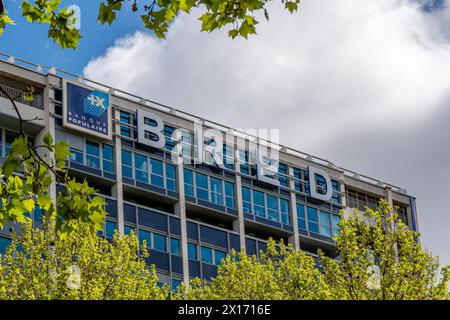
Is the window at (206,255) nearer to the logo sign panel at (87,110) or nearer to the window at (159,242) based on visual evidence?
the window at (159,242)

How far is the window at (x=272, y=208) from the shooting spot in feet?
224

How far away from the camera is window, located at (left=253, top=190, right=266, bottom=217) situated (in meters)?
67.4

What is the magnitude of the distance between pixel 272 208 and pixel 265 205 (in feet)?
1.85

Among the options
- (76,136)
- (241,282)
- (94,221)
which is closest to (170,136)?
(76,136)

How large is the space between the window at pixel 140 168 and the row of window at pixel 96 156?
5.84ft

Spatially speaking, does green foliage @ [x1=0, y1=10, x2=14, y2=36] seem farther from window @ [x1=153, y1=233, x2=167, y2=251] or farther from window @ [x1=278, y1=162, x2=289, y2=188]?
window @ [x1=278, y1=162, x2=289, y2=188]

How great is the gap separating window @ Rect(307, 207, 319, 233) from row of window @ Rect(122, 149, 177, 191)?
12367 mm

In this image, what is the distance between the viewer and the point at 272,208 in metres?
68.6

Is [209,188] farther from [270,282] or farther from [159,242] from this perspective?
[270,282]

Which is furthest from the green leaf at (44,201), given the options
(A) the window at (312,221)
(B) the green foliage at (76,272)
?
(A) the window at (312,221)

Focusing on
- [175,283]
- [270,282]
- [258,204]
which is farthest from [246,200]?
[270,282]

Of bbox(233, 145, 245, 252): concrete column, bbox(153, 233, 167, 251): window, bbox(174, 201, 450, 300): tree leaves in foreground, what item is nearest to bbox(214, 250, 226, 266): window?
bbox(233, 145, 245, 252): concrete column

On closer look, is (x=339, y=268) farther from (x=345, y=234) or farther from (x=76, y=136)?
(x=76, y=136)
